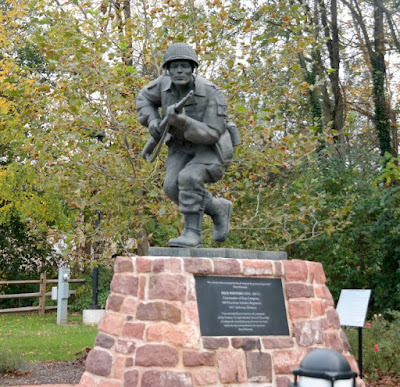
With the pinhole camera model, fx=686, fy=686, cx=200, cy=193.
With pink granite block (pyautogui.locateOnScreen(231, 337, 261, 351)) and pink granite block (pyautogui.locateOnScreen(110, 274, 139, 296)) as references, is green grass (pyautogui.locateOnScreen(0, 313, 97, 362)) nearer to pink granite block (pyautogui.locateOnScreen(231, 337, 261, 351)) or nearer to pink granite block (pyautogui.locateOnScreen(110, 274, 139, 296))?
pink granite block (pyautogui.locateOnScreen(110, 274, 139, 296))

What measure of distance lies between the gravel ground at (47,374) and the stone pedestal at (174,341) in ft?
10.7

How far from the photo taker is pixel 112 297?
6.21 metres

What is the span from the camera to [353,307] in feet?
27.7

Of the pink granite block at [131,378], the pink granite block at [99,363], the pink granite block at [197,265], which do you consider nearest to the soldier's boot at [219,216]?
the pink granite block at [197,265]

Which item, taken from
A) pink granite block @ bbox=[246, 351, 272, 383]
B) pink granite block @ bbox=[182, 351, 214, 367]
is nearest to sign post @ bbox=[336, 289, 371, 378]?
pink granite block @ bbox=[246, 351, 272, 383]

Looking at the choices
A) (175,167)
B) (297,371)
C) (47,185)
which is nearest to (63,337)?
(47,185)

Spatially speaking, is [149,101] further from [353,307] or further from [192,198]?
[353,307]

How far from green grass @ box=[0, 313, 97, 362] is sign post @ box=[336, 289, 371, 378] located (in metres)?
4.86

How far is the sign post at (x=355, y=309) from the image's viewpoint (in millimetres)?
8180

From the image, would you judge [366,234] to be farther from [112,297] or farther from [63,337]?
[112,297]

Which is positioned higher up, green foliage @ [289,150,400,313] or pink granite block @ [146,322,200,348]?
green foliage @ [289,150,400,313]

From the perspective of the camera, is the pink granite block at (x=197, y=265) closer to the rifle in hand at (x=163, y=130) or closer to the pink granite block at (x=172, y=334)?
the pink granite block at (x=172, y=334)

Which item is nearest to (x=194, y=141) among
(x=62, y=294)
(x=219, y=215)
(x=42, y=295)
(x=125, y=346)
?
(x=219, y=215)

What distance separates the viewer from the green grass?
1170 cm
